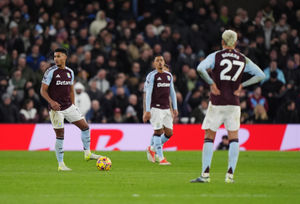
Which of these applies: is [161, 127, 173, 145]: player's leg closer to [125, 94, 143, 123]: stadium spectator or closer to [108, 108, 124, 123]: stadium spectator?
[108, 108, 124, 123]: stadium spectator

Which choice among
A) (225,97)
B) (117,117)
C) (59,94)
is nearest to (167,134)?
(59,94)

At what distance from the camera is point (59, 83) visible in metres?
14.6

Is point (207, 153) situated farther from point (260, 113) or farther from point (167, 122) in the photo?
point (260, 113)

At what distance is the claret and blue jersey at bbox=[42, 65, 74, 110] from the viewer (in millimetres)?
14492

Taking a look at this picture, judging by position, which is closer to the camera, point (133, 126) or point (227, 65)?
point (227, 65)

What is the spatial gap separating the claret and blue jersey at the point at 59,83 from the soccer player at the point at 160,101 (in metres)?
2.63

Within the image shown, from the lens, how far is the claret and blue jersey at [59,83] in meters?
14.5

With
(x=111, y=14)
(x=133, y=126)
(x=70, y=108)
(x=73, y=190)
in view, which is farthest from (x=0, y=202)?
(x=111, y=14)

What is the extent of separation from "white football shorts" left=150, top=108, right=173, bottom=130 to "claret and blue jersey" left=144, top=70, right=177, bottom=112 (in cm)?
10

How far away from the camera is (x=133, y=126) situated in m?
23.5

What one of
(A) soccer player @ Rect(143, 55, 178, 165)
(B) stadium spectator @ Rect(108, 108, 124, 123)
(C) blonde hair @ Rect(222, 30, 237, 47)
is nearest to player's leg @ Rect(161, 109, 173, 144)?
(A) soccer player @ Rect(143, 55, 178, 165)

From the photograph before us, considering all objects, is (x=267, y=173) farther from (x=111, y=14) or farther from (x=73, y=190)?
(x=111, y=14)

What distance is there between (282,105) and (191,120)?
343 centimetres

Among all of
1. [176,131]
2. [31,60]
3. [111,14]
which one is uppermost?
[111,14]
